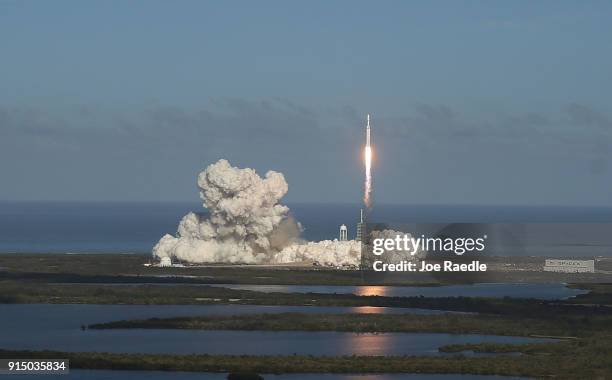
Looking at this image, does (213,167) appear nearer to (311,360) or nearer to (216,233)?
(216,233)

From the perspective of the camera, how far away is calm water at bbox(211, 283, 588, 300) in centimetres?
13412

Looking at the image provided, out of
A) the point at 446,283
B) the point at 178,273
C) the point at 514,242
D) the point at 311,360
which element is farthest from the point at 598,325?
the point at 514,242

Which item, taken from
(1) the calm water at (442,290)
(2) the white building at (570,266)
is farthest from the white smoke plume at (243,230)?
(2) the white building at (570,266)

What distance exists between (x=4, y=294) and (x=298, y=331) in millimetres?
34966

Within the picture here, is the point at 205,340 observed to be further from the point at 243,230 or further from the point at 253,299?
the point at 243,230

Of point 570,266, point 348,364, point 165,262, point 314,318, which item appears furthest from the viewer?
point 570,266

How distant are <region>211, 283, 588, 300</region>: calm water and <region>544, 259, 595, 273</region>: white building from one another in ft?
53.0

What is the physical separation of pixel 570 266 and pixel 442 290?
2856cm

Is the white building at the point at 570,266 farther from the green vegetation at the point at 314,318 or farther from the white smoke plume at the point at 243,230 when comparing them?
the white smoke plume at the point at 243,230

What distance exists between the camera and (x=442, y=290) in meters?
142

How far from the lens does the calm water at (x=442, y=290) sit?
134 meters

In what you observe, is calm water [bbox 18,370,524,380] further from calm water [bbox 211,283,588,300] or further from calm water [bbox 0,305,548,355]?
calm water [bbox 211,283,588,300]

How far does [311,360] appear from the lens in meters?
86.3

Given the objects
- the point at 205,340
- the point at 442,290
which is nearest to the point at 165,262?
the point at 442,290
